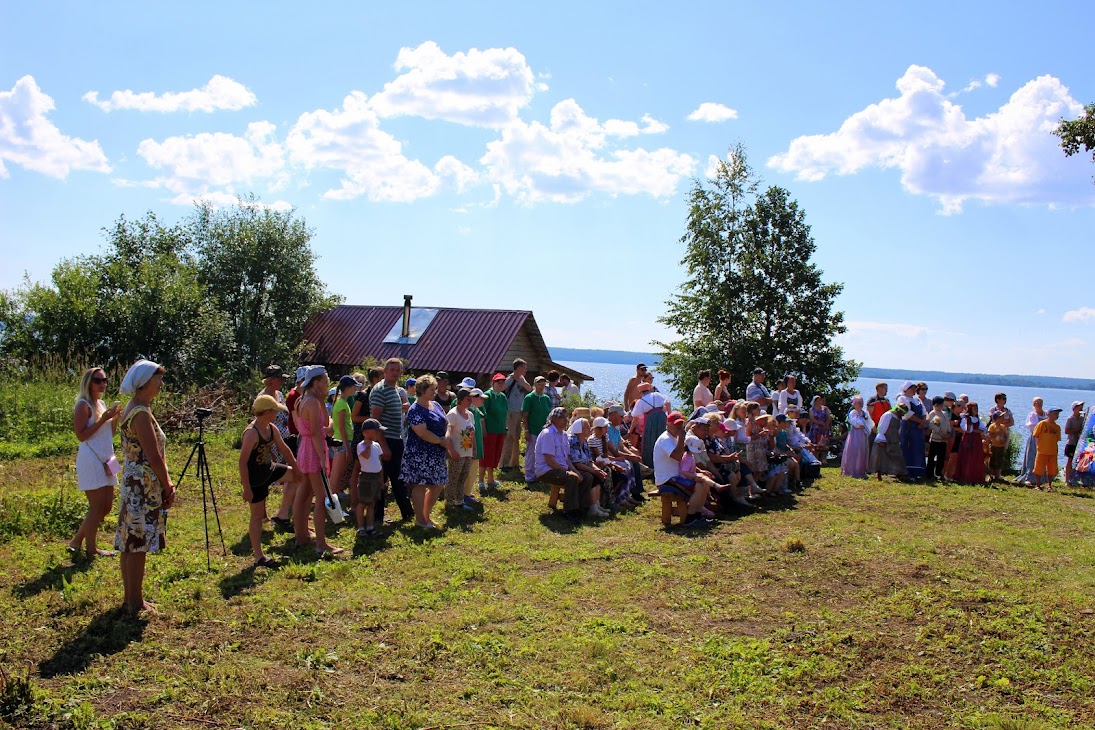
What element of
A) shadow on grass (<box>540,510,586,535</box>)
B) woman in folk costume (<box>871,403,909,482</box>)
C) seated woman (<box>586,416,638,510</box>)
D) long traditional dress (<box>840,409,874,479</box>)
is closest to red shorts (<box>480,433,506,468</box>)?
seated woman (<box>586,416,638,510</box>)

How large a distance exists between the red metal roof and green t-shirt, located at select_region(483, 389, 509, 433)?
15.9 m

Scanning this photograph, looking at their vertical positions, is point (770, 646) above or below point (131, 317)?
below

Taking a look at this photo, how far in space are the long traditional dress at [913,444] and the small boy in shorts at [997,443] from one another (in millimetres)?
1571

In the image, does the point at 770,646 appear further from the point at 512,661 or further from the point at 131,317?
the point at 131,317

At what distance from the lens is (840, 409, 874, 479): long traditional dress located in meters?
13.8

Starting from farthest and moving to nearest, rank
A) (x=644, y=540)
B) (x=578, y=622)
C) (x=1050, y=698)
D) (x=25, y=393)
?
(x=25, y=393) < (x=644, y=540) < (x=578, y=622) < (x=1050, y=698)

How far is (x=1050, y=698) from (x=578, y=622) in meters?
2.99

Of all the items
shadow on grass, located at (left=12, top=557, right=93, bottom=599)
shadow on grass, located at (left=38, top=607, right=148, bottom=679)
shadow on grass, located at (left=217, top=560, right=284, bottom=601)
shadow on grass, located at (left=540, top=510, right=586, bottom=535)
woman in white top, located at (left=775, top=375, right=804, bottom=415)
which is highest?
woman in white top, located at (left=775, top=375, right=804, bottom=415)


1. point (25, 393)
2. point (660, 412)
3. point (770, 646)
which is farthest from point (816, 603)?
point (25, 393)

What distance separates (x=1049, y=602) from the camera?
6465mm

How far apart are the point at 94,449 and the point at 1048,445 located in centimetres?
1416

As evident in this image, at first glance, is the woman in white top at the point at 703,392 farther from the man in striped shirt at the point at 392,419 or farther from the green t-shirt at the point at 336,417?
the green t-shirt at the point at 336,417

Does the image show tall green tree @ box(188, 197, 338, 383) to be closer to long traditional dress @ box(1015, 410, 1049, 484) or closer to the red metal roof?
the red metal roof

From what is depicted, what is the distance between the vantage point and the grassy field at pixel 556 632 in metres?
4.59
